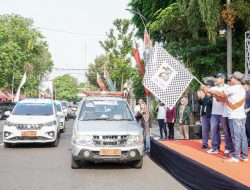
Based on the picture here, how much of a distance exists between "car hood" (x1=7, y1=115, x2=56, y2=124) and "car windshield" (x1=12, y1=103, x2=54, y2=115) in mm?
509

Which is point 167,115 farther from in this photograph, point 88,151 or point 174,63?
point 88,151

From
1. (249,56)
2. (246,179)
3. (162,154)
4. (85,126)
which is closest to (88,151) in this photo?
(85,126)

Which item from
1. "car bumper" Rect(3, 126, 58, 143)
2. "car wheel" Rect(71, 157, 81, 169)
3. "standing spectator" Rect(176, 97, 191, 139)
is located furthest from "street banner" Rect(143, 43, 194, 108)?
"car bumper" Rect(3, 126, 58, 143)

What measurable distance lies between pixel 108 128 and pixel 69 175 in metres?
1.38

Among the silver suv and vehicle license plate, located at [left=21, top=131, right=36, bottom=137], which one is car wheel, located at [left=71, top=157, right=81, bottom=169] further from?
vehicle license plate, located at [left=21, top=131, right=36, bottom=137]

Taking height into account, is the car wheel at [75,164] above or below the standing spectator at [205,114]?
below

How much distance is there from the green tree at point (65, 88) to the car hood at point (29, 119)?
12558cm

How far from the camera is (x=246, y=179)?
657cm

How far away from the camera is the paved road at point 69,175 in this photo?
26.9ft

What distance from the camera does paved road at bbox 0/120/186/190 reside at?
8188 millimetres

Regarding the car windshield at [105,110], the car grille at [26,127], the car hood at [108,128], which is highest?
the car windshield at [105,110]

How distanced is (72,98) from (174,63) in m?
137

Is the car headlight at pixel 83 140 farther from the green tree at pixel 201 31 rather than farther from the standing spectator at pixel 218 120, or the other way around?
the green tree at pixel 201 31

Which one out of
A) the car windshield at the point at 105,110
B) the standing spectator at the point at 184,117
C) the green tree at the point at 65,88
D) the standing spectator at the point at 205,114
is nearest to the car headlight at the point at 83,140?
the car windshield at the point at 105,110
